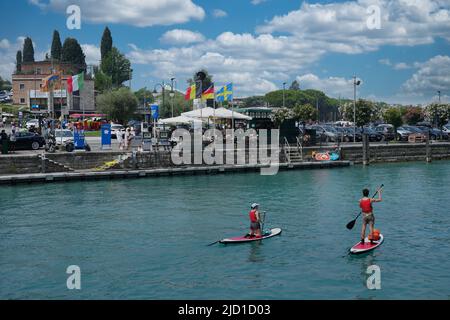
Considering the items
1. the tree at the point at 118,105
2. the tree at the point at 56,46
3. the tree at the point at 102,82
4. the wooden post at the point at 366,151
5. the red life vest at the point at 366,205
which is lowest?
the red life vest at the point at 366,205

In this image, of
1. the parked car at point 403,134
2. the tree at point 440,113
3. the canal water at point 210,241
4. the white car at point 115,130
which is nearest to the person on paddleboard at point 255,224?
the canal water at point 210,241

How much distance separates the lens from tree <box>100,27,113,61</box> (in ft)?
431

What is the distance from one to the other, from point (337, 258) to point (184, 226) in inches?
300

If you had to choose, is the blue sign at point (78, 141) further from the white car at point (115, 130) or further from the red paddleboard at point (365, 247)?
the red paddleboard at point (365, 247)

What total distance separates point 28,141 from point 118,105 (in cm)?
4202

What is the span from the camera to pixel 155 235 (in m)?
23.4

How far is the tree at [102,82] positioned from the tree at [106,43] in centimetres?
1200

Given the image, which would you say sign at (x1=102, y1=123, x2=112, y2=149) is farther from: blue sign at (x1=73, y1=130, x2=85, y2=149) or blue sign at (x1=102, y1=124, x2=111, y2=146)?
blue sign at (x1=73, y1=130, x2=85, y2=149)

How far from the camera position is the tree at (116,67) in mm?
126000

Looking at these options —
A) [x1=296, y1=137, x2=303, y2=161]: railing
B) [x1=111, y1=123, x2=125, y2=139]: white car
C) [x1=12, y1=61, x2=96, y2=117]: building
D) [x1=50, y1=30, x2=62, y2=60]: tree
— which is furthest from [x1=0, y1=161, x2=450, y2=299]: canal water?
[x1=50, y1=30, x2=62, y2=60]: tree

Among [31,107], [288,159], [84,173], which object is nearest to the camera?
[84,173]
